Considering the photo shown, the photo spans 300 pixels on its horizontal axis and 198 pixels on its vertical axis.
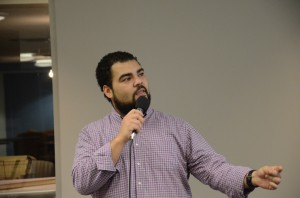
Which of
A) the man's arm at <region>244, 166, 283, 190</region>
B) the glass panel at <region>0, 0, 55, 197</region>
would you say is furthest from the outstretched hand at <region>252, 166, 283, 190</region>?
the glass panel at <region>0, 0, 55, 197</region>

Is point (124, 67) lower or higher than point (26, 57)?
lower

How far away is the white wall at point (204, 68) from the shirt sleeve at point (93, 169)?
1857mm

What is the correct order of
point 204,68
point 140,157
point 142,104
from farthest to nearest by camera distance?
point 204,68 < point 140,157 < point 142,104

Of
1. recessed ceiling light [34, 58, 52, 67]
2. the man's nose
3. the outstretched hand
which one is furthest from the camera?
recessed ceiling light [34, 58, 52, 67]

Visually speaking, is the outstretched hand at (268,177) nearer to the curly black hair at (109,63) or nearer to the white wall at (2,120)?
the curly black hair at (109,63)

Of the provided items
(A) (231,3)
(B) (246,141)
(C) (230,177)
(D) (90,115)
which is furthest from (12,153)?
(C) (230,177)

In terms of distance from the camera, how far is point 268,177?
185cm

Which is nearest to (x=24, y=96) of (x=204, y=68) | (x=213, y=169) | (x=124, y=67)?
(x=204, y=68)

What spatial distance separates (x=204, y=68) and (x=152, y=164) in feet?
6.54

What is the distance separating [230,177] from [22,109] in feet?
7.90

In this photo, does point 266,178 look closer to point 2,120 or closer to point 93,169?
point 93,169

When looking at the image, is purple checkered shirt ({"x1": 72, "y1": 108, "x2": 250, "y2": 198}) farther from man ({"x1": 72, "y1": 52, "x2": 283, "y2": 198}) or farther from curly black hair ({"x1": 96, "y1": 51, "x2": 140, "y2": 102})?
curly black hair ({"x1": 96, "y1": 51, "x2": 140, "y2": 102})

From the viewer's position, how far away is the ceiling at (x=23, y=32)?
4.01m

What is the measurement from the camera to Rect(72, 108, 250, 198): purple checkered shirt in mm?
1963
